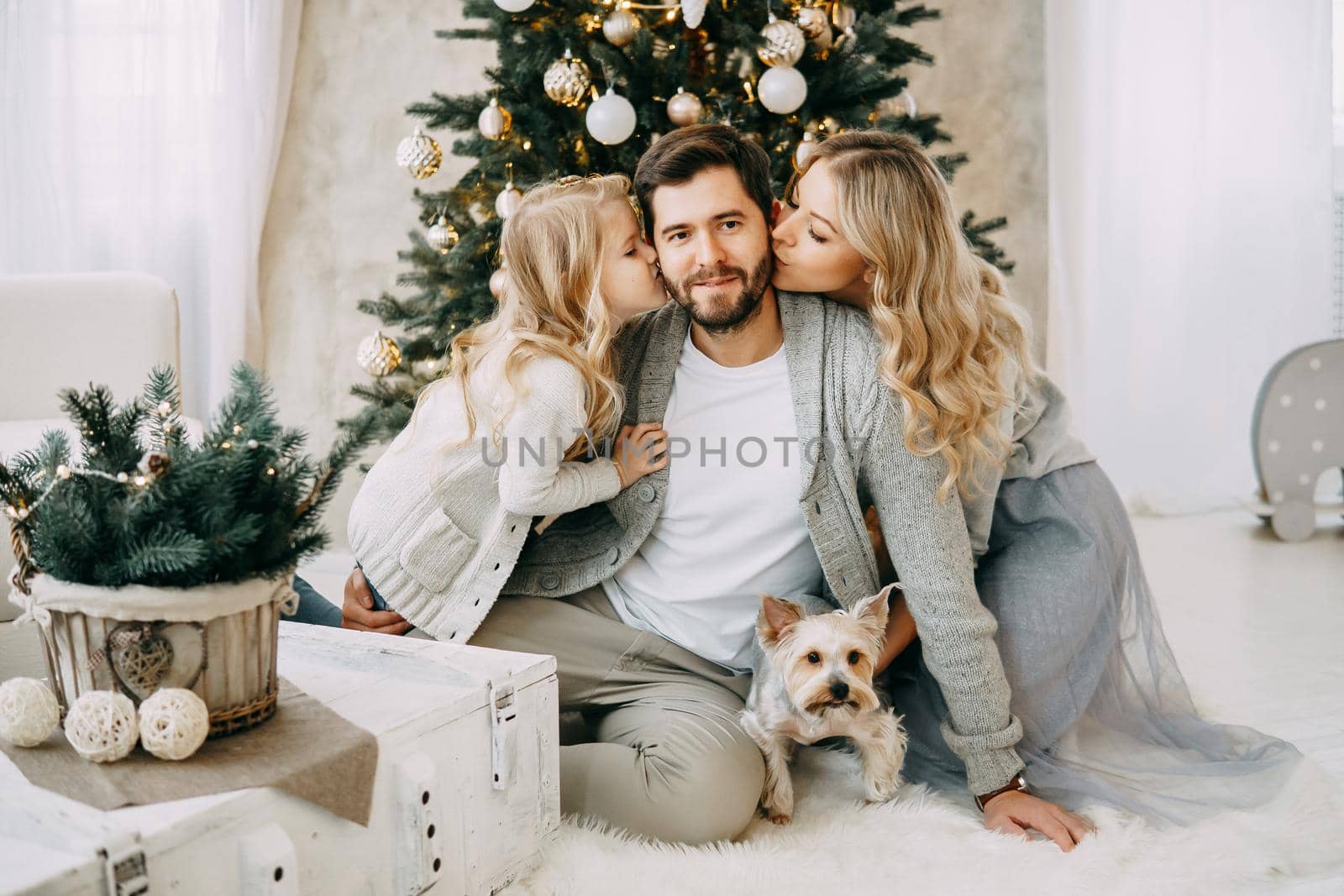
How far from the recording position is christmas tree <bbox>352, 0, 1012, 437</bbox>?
7.73 ft

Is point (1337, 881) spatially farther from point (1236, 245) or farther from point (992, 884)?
point (1236, 245)

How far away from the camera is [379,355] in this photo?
2625 mm

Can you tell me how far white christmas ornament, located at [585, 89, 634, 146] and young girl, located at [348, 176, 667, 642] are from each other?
536mm

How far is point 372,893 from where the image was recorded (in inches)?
45.5

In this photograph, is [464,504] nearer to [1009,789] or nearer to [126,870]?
[126,870]

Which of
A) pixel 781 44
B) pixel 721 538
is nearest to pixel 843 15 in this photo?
pixel 781 44

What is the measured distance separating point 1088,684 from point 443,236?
1.80m

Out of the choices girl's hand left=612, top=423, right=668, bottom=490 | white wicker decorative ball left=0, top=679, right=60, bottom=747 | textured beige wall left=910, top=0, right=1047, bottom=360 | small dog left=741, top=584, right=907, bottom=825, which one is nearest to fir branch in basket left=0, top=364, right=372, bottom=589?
white wicker decorative ball left=0, top=679, right=60, bottom=747

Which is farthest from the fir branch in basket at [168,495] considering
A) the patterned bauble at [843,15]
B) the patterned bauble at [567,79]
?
the patterned bauble at [843,15]

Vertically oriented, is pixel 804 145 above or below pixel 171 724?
above

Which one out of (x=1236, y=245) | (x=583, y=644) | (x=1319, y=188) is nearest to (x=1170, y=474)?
(x=1236, y=245)

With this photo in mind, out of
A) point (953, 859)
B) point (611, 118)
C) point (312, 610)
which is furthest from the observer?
point (611, 118)

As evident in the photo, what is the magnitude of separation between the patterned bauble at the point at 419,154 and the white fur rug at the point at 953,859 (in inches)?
65.5

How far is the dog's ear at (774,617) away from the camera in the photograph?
5.05ft
